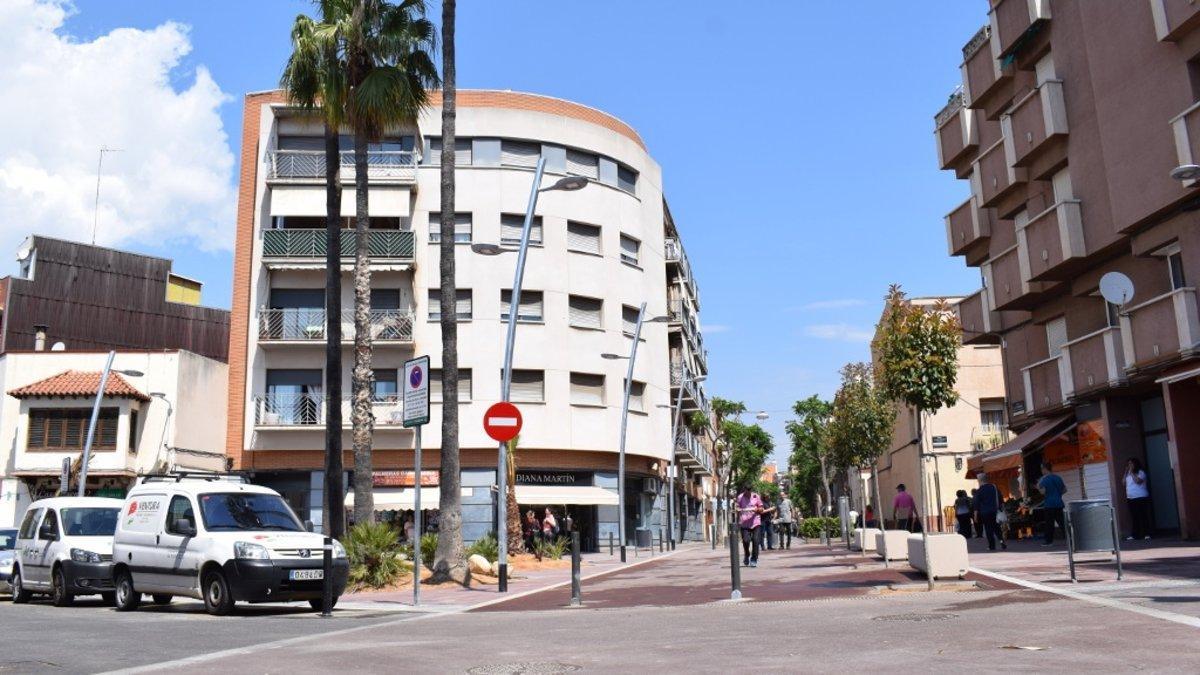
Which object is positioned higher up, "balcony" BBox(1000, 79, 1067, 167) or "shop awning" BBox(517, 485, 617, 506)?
"balcony" BBox(1000, 79, 1067, 167)

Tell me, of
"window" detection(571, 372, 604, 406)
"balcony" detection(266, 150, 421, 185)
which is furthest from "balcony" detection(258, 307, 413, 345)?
"window" detection(571, 372, 604, 406)

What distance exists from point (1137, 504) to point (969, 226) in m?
10.4

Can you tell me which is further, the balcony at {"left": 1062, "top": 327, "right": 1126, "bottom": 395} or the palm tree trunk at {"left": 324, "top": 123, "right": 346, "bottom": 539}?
the palm tree trunk at {"left": 324, "top": 123, "right": 346, "bottom": 539}

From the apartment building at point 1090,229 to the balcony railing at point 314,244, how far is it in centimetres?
2037

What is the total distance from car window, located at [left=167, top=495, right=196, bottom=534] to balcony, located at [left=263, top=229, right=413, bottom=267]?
2530 centimetres

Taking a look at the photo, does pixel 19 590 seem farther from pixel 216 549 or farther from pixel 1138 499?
pixel 1138 499

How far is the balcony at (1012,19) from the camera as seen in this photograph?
80.0 ft

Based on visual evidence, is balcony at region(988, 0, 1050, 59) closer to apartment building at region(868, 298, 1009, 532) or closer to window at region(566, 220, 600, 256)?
window at region(566, 220, 600, 256)

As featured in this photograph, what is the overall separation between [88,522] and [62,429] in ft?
78.7

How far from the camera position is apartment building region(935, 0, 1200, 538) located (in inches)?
787

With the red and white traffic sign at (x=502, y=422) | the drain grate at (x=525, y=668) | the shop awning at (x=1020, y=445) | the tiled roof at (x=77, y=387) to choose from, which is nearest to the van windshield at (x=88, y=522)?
the red and white traffic sign at (x=502, y=422)

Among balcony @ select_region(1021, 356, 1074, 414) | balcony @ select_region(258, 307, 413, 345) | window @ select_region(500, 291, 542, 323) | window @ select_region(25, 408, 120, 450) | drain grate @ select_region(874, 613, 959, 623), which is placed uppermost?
window @ select_region(500, 291, 542, 323)

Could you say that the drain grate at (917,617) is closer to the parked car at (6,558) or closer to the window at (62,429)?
the parked car at (6,558)

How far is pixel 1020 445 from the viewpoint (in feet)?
87.5
